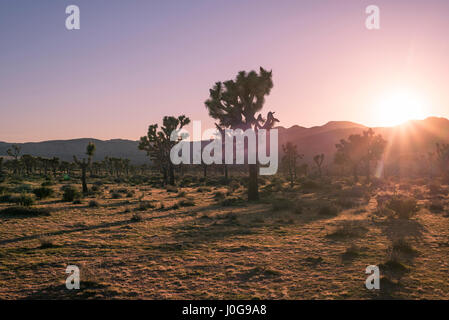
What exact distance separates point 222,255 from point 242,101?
13011mm

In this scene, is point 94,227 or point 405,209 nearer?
point 94,227

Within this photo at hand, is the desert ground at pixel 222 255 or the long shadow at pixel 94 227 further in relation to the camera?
the long shadow at pixel 94 227

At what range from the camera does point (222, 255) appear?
290 inches

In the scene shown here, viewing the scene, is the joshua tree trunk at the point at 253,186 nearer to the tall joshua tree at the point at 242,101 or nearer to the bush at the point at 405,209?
the tall joshua tree at the point at 242,101

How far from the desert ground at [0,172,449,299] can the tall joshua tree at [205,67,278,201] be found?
24.9 feet

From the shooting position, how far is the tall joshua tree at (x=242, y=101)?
1780 centimetres

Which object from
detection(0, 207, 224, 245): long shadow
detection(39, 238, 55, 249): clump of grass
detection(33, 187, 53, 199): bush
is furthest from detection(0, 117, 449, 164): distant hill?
detection(39, 238, 55, 249): clump of grass

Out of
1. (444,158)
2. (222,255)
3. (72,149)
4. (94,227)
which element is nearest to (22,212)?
(94,227)

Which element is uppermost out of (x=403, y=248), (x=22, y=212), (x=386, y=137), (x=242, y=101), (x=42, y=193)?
(x=386, y=137)

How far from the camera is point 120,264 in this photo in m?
6.60

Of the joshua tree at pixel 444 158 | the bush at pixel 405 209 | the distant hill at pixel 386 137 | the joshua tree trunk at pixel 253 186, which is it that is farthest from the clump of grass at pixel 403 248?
the distant hill at pixel 386 137

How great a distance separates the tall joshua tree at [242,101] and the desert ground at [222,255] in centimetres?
760

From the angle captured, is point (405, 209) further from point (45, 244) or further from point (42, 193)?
point (42, 193)
